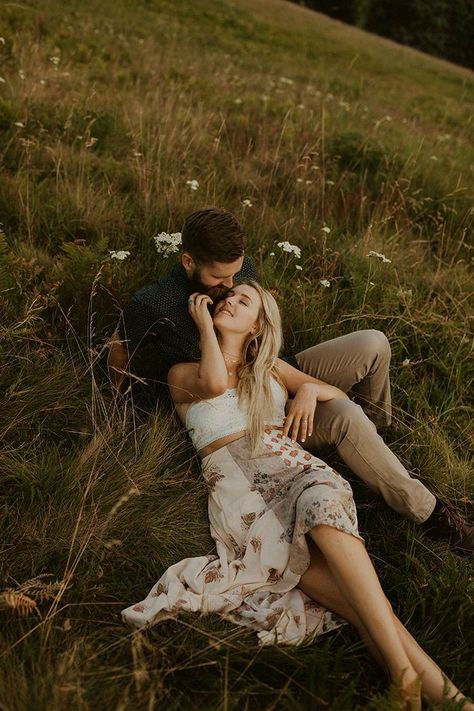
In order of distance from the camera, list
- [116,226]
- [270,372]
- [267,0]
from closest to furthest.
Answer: [270,372]
[116,226]
[267,0]

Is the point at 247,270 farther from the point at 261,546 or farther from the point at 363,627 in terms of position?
the point at 363,627

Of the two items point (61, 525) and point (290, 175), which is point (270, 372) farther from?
point (290, 175)

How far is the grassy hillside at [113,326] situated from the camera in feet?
6.82

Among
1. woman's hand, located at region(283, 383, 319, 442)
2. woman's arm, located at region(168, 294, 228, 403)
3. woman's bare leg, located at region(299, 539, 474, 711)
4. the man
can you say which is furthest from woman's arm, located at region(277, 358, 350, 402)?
woman's bare leg, located at region(299, 539, 474, 711)

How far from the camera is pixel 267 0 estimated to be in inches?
995

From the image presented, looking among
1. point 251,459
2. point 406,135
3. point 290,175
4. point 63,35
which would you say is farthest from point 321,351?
point 63,35

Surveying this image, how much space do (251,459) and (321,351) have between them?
851mm

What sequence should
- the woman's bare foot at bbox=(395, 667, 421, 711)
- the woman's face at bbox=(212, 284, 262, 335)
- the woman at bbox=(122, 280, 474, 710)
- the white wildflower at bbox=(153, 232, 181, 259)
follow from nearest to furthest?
1. the woman's bare foot at bbox=(395, 667, 421, 711)
2. the woman at bbox=(122, 280, 474, 710)
3. the woman's face at bbox=(212, 284, 262, 335)
4. the white wildflower at bbox=(153, 232, 181, 259)

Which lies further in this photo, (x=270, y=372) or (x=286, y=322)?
(x=286, y=322)

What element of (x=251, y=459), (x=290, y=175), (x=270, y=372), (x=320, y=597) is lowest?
(x=320, y=597)

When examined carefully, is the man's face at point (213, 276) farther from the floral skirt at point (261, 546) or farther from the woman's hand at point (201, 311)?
the floral skirt at point (261, 546)

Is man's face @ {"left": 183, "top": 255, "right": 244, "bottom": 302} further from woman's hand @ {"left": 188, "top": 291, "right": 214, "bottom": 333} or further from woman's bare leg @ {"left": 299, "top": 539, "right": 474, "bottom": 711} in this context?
woman's bare leg @ {"left": 299, "top": 539, "right": 474, "bottom": 711}

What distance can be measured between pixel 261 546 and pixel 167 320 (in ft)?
4.12

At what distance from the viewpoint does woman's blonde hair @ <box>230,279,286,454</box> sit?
2.84m
